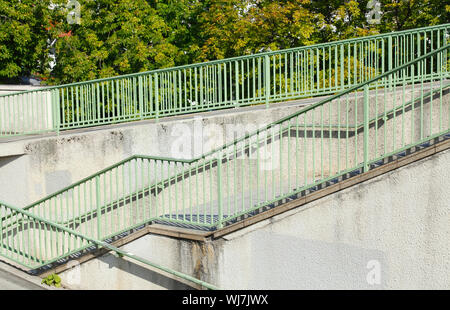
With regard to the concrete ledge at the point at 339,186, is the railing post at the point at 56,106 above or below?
above

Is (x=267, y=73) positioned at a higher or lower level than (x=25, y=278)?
higher

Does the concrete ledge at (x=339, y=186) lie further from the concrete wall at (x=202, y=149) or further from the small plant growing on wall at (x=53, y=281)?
the small plant growing on wall at (x=53, y=281)

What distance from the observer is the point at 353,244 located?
20.4ft

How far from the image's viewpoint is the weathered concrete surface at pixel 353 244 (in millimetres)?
5922

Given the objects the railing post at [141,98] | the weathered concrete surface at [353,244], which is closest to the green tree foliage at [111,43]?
the railing post at [141,98]

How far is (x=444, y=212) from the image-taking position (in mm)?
5863

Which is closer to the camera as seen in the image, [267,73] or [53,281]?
[53,281]

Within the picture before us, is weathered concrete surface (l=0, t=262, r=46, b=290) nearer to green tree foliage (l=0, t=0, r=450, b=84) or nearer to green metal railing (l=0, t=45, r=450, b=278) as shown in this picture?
green metal railing (l=0, t=45, r=450, b=278)

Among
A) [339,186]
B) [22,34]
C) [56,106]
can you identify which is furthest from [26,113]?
[22,34]

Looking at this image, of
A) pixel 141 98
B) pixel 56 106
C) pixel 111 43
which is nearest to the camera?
pixel 141 98

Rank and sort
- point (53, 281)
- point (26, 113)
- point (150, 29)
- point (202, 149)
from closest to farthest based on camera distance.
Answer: point (53, 281) → point (202, 149) → point (26, 113) → point (150, 29)

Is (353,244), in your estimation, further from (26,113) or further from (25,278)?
(26,113)

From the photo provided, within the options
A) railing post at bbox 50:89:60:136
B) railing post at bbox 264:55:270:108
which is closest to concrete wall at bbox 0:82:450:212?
railing post at bbox 264:55:270:108
